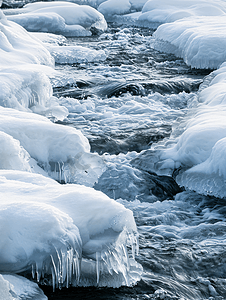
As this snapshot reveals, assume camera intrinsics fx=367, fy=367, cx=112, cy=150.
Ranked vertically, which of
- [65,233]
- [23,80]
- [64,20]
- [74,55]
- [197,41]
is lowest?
[74,55]

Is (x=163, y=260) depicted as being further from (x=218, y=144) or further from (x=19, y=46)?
(x=19, y=46)

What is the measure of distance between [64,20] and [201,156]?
37.1ft

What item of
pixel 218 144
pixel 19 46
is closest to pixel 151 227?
pixel 218 144

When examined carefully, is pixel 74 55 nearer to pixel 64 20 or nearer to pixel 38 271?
pixel 64 20

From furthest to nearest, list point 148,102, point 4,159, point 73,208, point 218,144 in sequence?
point 148,102 → point 218,144 → point 4,159 → point 73,208

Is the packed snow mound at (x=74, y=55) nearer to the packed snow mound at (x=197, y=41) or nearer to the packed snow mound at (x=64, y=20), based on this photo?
the packed snow mound at (x=197, y=41)

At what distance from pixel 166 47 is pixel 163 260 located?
9.15 metres

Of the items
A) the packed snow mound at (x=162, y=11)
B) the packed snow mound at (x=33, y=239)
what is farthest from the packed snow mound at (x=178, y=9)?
the packed snow mound at (x=33, y=239)

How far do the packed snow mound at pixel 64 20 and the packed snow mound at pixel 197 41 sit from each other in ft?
11.3

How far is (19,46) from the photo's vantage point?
26.9 feet

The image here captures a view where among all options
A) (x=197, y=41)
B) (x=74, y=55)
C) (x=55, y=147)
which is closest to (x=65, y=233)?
(x=55, y=147)

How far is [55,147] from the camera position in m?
4.30

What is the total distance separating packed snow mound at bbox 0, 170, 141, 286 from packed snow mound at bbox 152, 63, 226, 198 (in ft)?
5.79

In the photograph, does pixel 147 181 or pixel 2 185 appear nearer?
pixel 2 185
